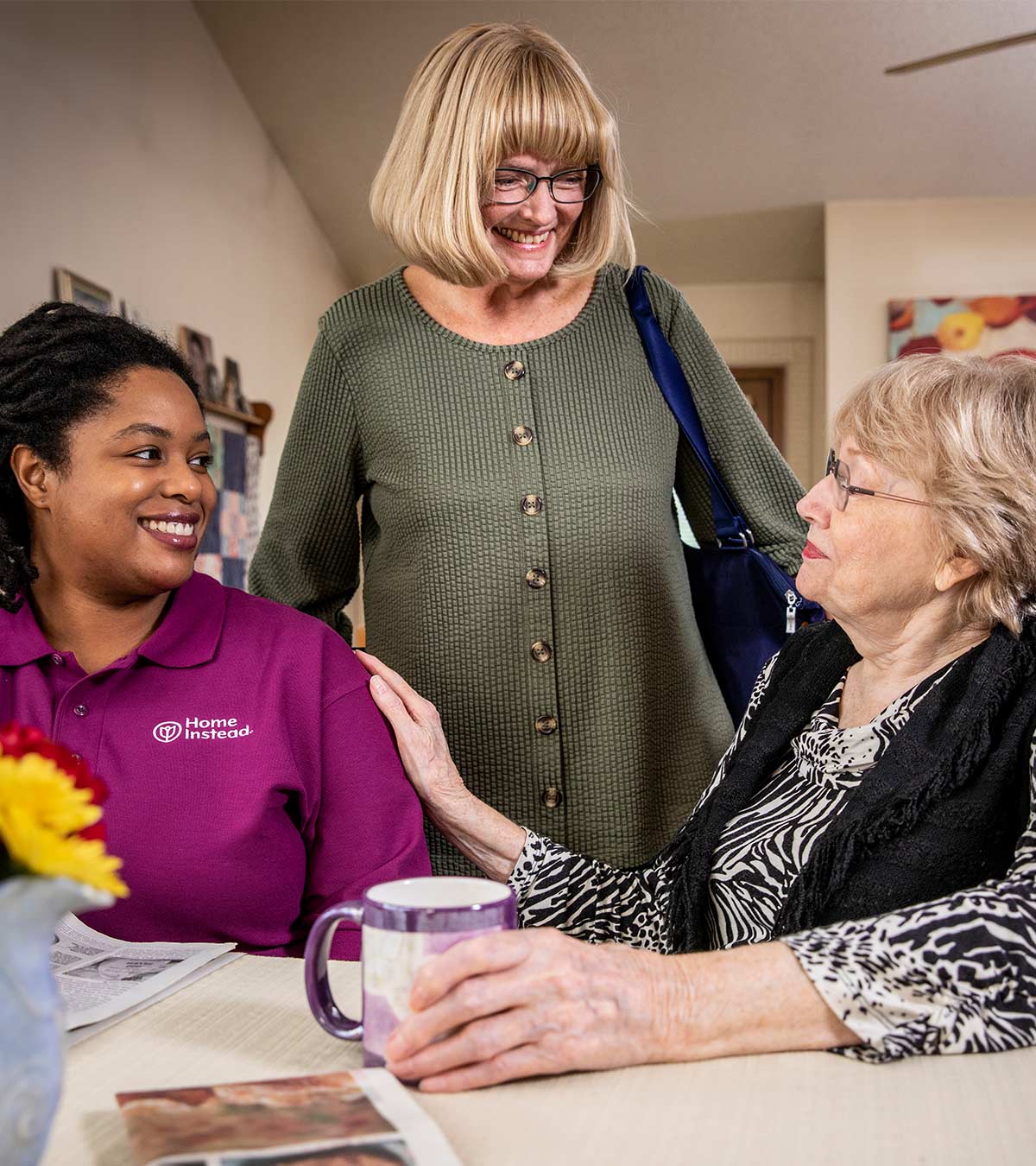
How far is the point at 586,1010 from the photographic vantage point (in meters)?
0.79

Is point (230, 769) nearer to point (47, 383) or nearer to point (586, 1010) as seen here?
point (47, 383)

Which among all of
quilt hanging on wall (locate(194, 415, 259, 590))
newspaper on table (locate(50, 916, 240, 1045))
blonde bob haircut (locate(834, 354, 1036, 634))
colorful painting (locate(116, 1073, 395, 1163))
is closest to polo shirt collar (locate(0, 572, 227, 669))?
newspaper on table (locate(50, 916, 240, 1045))

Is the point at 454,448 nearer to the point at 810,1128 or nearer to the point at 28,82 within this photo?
the point at 810,1128

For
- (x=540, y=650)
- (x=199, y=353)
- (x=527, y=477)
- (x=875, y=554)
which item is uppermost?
(x=199, y=353)

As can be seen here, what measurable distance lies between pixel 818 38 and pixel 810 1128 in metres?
4.45

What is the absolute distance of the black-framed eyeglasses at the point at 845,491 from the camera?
125 centimetres

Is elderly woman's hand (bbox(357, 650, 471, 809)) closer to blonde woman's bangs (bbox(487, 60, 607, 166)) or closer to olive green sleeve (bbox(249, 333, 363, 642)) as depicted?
olive green sleeve (bbox(249, 333, 363, 642))

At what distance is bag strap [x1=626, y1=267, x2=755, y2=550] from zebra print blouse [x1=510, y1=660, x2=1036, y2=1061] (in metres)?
0.31

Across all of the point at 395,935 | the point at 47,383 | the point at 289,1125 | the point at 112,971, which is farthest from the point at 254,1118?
the point at 47,383

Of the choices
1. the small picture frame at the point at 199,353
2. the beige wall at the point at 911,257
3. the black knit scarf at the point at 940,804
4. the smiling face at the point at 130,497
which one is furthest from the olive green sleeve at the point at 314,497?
the beige wall at the point at 911,257

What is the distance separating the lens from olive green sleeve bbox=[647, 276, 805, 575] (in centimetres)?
173

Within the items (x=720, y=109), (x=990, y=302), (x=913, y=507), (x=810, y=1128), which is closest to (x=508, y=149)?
(x=913, y=507)

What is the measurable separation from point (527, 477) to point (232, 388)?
3195 mm

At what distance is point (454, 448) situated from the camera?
5.46 feet
